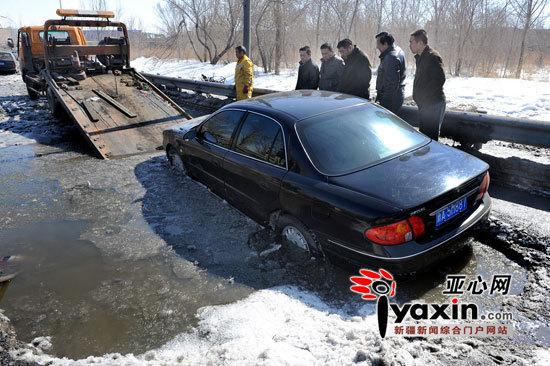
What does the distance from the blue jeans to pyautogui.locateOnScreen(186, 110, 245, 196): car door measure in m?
2.81

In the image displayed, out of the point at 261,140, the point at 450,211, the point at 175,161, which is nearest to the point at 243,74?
the point at 175,161

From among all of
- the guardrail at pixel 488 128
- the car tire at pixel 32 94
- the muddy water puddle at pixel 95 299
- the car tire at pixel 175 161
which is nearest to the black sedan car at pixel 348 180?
the muddy water puddle at pixel 95 299

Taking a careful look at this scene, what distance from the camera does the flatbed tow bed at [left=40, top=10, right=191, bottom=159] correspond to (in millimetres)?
7547

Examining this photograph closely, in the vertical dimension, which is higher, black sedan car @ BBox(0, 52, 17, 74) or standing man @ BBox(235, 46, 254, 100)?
standing man @ BBox(235, 46, 254, 100)

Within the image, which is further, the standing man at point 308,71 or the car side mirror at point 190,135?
the standing man at point 308,71

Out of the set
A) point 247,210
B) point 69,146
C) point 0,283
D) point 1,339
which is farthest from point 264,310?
point 69,146

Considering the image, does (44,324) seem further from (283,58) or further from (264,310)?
(283,58)

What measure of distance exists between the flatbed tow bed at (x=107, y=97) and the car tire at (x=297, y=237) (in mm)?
4359

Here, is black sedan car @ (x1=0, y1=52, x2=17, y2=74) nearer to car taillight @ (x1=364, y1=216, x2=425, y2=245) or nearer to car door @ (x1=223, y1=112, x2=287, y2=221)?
car door @ (x1=223, y1=112, x2=287, y2=221)

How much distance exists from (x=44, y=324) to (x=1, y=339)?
30 centimetres

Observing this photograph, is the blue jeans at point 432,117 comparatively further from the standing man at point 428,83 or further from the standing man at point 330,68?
the standing man at point 330,68

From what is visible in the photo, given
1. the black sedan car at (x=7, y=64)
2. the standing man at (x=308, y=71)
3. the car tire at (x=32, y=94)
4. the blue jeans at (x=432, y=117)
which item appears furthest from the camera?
the black sedan car at (x=7, y=64)

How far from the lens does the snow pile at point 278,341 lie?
2.58 metres

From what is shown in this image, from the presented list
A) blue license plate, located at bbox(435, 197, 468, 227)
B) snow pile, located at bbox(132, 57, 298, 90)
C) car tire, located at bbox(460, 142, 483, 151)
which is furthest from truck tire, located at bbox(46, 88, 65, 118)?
blue license plate, located at bbox(435, 197, 468, 227)
